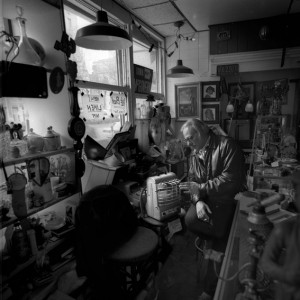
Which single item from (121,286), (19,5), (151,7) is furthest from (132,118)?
(121,286)

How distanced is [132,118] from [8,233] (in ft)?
7.37

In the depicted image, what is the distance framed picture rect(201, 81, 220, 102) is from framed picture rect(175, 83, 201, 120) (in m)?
0.12

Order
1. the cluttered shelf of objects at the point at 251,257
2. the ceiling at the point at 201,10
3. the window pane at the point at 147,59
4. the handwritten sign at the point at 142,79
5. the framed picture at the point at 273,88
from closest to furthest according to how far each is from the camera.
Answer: the cluttered shelf of objects at the point at 251,257 → the ceiling at the point at 201,10 → the handwritten sign at the point at 142,79 → the window pane at the point at 147,59 → the framed picture at the point at 273,88

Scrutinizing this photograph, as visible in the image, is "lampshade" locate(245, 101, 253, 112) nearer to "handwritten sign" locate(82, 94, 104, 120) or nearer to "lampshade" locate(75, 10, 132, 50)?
"handwritten sign" locate(82, 94, 104, 120)

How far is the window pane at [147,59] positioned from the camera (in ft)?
13.3

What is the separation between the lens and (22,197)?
67.7 inches

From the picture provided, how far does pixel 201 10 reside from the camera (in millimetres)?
3590

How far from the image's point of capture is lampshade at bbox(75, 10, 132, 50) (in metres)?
1.59

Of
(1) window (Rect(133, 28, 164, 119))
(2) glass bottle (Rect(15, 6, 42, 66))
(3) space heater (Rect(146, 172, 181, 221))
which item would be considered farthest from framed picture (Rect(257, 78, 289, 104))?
(2) glass bottle (Rect(15, 6, 42, 66))

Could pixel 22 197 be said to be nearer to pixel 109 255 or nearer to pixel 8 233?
pixel 8 233

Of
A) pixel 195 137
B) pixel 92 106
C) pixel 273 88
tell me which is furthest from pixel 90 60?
pixel 273 88

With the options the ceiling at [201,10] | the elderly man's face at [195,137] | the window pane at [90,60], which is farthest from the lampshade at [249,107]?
the elderly man's face at [195,137]

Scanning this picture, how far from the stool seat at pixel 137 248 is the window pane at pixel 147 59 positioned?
300 cm

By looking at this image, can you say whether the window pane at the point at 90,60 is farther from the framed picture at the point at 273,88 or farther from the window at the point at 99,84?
the framed picture at the point at 273,88
